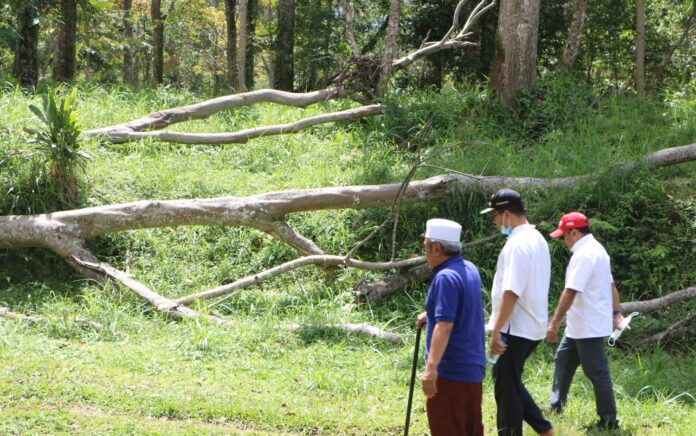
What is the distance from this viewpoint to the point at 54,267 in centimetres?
972

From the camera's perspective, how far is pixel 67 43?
1744 centimetres

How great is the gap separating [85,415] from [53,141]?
4.97 metres

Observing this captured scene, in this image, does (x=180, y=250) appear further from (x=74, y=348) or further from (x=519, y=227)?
(x=519, y=227)

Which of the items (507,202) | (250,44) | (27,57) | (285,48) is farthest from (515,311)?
(250,44)

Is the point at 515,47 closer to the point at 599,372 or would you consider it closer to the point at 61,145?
the point at 61,145

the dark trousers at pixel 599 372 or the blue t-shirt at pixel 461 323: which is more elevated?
the blue t-shirt at pixel 461 323

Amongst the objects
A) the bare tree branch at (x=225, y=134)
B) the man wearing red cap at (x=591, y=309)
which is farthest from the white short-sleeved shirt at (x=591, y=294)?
the bare tree branch at (x=225, y=134)

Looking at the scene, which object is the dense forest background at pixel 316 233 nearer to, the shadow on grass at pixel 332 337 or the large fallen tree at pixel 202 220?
the shadow on grass at pixel 332 337

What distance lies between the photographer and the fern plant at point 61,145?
958 cm

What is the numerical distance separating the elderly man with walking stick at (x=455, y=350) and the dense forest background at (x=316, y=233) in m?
1.34

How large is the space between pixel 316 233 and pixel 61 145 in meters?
3.38

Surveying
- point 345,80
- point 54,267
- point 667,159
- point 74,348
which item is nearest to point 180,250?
point 54,267

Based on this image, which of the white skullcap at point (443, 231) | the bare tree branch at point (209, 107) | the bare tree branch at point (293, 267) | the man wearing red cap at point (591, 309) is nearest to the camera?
the white skullcap at point (443, 231)

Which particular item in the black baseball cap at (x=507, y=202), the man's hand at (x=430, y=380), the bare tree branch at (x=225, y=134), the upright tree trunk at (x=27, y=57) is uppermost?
the upright tree trunk at (x=27, y=57)
